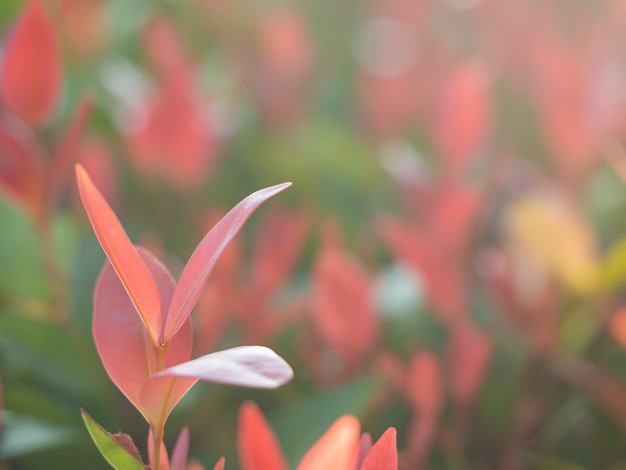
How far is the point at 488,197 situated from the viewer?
2.45 feet

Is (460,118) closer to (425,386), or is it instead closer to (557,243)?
(557,243)

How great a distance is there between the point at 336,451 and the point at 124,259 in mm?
110

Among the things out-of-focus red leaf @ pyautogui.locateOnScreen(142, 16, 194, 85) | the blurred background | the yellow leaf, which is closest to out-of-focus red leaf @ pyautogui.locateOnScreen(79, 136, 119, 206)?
the blurred background

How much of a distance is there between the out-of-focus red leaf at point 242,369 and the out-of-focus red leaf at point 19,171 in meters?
0.26

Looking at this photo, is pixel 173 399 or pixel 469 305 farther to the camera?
pixel 469 305

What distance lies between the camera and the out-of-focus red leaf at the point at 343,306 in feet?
1.69


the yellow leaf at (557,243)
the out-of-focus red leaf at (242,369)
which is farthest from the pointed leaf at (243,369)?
the yellow leaf at (557,243)

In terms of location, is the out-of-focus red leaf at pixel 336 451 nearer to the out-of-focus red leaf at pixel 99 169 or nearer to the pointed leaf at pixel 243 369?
the pointed leaf at pixel 243 369

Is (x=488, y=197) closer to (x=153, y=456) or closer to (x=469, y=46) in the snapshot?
(x=469, y=46)

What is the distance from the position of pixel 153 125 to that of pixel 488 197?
312mm

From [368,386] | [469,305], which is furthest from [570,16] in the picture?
[368,386]

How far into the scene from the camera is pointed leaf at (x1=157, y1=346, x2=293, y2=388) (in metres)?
0.22

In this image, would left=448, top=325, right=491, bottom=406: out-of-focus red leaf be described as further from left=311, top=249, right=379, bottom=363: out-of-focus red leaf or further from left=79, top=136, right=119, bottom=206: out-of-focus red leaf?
left=79, top=136, right=119, bottom=206: out-of-focus red leaf

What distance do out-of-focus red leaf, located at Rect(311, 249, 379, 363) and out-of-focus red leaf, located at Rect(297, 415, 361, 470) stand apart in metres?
0.20
